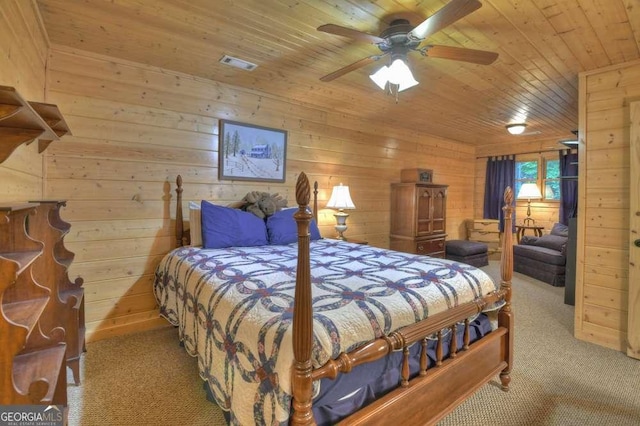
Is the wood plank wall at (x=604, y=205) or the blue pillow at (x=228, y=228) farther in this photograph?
the blue pillow at (x=228, y=228)

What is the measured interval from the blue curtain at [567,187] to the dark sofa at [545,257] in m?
0.37

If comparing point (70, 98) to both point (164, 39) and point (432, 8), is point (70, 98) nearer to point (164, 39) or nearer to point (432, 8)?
point (164, 39)

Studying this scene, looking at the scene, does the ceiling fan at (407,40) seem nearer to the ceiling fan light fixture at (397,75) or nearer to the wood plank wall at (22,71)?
the ceiling fan light fixture at (397,75)

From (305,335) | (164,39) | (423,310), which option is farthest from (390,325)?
(164,39)

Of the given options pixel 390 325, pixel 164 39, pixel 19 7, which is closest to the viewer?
pixel 390 325

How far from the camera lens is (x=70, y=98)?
2441mm

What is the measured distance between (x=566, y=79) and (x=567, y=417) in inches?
109

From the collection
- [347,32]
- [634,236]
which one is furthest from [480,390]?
[347,32]

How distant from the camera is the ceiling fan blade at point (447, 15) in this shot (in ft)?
4.70

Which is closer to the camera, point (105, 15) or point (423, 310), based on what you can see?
point (423, 310)

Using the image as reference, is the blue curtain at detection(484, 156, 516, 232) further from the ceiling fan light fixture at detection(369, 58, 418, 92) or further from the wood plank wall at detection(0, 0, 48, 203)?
the wood plank wall at detection(0, 0, 48, 203)

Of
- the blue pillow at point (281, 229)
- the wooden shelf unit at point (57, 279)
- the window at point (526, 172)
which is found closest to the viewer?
the wooden shelf unit at point (57, 279)

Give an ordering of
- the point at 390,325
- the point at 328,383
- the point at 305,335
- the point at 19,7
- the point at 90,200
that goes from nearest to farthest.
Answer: the point at 305,335 < the point at 328,383 < the point at 390,325 < the point at 19,7 < the point at 90,200

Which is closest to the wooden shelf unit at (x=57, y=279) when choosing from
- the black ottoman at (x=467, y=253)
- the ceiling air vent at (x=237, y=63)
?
the ceiling air vent at (x=237, y=63)
